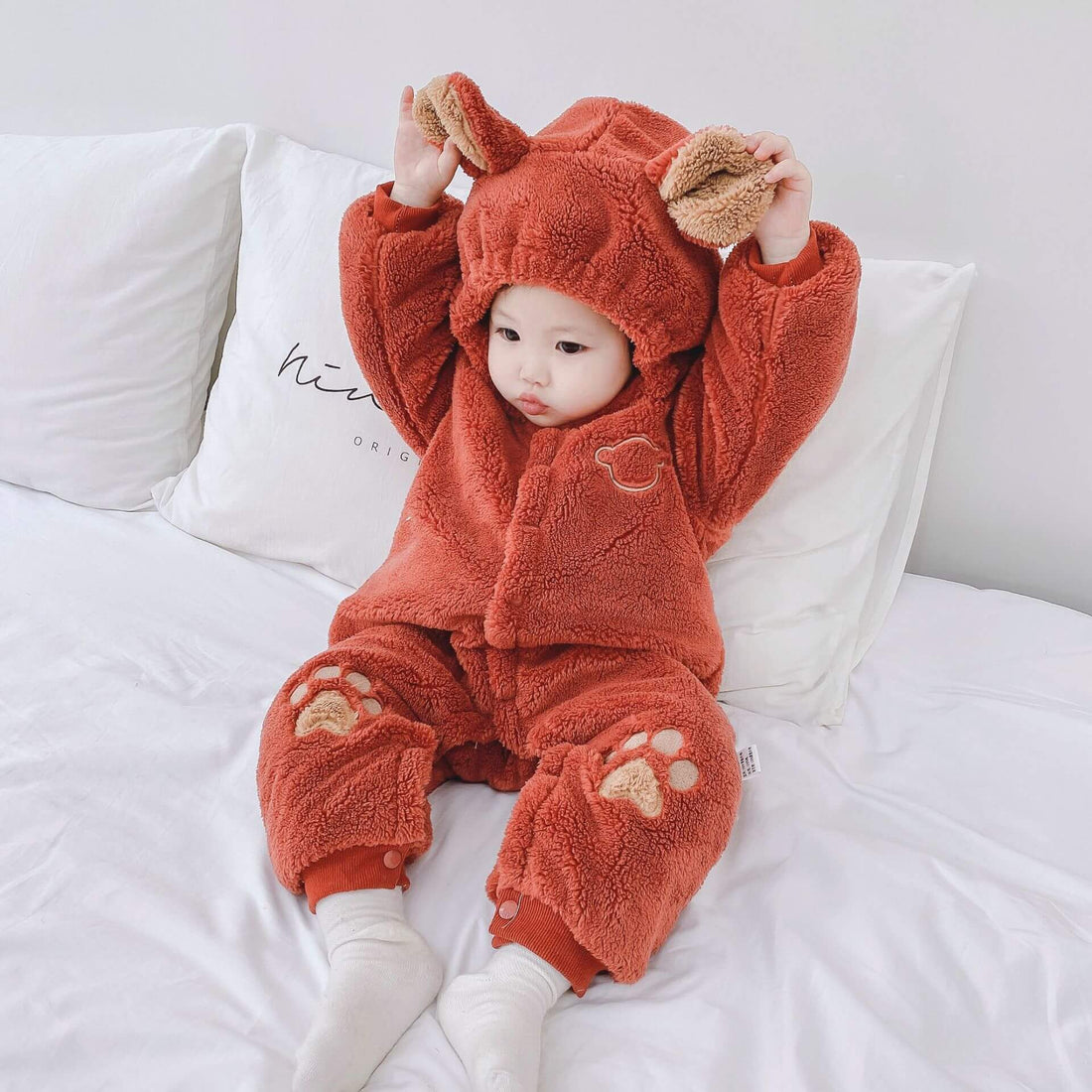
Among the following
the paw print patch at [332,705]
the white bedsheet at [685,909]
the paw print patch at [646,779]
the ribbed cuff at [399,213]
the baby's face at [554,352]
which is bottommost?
the white bedsheet at [685,909]

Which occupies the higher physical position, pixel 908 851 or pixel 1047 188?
pixel 1047 188

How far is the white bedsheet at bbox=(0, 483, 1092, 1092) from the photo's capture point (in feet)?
2.30

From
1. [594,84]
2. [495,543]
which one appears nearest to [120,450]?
[495,543]

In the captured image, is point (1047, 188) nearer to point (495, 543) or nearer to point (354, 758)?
point (495, 543)

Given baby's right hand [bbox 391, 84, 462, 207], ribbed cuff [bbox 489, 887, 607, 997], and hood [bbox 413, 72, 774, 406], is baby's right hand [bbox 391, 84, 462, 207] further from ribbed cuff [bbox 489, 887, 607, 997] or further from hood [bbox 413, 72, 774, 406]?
ribbed cuff [bbox 489, 887, 607, 997]

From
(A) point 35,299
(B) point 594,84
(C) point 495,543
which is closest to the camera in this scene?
(C) point 495,543

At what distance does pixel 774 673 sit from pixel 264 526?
636 millimetres

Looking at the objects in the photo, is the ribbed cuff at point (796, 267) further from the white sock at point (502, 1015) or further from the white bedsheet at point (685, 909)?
the white sock at point (502, 1015)

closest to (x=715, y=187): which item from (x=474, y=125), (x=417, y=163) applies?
(x=474, y=125)

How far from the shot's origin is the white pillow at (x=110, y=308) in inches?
54.6

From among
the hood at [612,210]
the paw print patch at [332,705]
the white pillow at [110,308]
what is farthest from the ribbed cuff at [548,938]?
the white pillow at [110,308]

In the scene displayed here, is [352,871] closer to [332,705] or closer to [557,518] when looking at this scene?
[332,705]

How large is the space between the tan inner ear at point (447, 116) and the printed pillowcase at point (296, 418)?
32 cm

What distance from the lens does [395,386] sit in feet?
3.60
